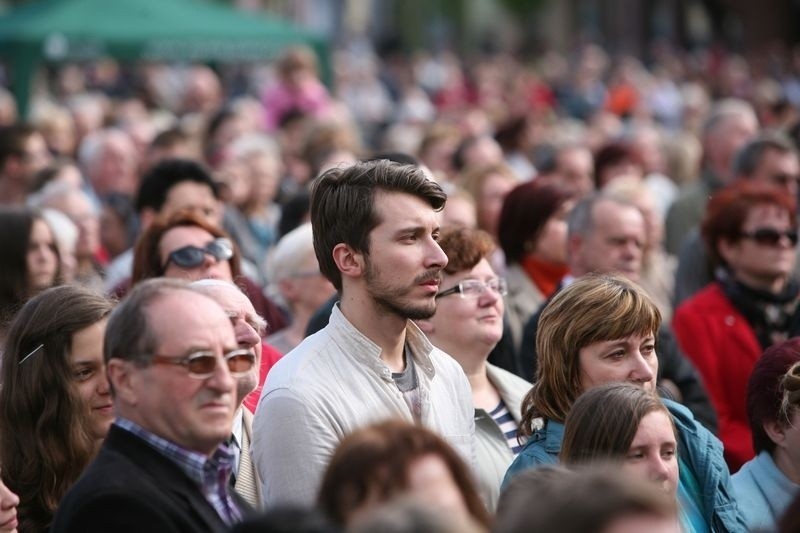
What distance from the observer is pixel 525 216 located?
301 inches

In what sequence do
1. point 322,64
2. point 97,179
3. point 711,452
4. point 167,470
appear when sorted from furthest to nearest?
point 322,64, point 97,179, point 711,452, point 167,470

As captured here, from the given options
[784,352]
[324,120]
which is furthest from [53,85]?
[784,352]

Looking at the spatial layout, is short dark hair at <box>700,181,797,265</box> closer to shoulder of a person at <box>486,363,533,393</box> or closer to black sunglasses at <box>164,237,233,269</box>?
shoulder of a person at <box>486,363,533,393</box>

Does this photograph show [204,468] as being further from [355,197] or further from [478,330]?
[478,330]

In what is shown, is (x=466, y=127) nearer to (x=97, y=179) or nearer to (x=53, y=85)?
(x=97, y=179)

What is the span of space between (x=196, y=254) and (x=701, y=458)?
95.8 inches

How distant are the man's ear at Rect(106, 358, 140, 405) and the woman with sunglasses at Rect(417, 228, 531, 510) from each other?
200cm

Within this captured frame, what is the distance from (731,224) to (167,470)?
14.9ft

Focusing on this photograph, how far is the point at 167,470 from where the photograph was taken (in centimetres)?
372

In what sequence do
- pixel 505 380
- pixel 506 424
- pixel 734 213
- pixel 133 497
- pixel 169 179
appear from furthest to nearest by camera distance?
pixel 169 179 → pixel 734 213 → pixel 505 380 → pixel 506 424 → pixel 133 497

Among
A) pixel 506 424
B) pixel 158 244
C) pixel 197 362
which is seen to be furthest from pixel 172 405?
pixel 158 244

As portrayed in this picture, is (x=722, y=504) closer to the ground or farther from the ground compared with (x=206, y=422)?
closer to the ground

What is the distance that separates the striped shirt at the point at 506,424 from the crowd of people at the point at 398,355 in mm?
12

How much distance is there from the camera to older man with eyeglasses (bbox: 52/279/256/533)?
145 inches
